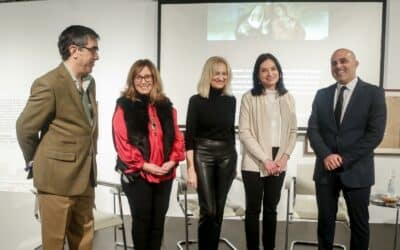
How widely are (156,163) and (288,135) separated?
95 cm

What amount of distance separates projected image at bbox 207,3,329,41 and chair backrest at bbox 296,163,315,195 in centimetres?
132

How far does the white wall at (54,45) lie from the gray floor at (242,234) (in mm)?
300

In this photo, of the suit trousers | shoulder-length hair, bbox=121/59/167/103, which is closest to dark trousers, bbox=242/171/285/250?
shoulder-length hair, bbox=121/59/167/103

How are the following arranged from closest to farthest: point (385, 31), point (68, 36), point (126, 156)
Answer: point (68, 36) < point (126, 156) < point (385, 31)

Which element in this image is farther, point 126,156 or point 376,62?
point 376,62

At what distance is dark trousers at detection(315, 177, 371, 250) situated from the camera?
8.55ft

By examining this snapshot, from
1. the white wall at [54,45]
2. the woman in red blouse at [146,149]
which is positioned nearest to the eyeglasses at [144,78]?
the woman in red blouse at [146,149]

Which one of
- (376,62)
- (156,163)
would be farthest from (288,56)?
(156,163)

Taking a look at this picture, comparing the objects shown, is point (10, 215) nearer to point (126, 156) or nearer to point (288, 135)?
point (126, 156)

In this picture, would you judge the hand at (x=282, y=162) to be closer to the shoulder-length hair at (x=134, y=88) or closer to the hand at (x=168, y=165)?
the hand at (x=168, y=165)

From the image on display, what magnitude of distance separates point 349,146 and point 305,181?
3.48ft

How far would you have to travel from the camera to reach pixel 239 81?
412 centimetres

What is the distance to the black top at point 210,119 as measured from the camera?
2734 millimetres

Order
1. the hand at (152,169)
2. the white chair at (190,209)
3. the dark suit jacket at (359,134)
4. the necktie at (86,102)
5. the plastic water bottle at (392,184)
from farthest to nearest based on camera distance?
the plastic water bottle at (392,184) < the white chair at (190,209) < the dark suit jacket at (359,134) < the hand at (152,169) < the necktie at (86,102)
